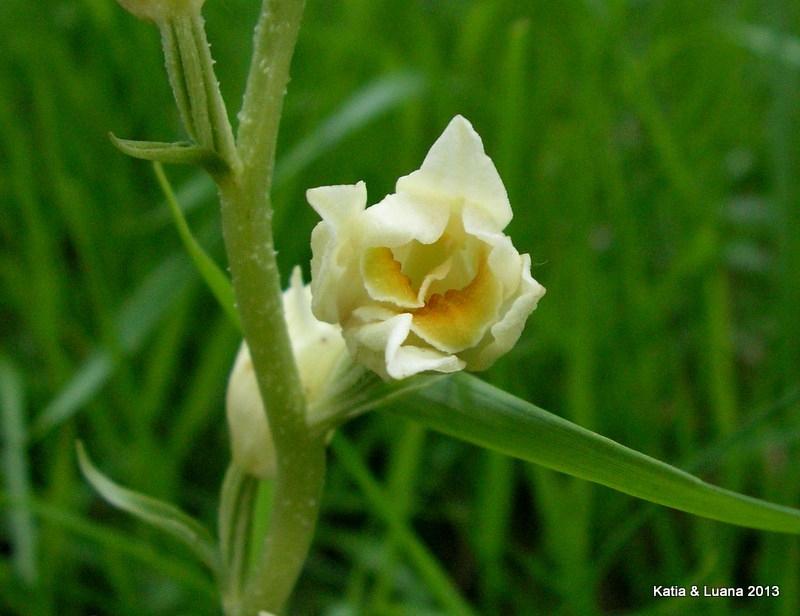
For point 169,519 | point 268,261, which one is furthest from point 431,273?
point 169,519

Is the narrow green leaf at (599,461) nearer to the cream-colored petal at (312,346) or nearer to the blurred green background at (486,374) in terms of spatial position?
the cream-colored petal at (312,346)

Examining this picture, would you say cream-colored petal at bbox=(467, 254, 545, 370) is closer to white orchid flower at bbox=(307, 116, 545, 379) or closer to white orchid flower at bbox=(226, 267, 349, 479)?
white orchid flower at bbox=(307, 116, 545, 379)

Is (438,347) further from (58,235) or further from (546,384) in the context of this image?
(58,235)

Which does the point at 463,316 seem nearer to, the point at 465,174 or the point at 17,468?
the point at 465,174

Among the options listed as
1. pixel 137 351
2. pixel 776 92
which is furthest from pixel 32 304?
pixel 776 92

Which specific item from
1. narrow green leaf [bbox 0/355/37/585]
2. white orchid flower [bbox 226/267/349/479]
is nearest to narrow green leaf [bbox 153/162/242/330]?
white orchid flower [bbox 226/267/349/479]

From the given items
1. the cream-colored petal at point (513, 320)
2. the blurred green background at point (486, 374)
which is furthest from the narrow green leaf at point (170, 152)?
→ the blurred green background at point (486, 374)

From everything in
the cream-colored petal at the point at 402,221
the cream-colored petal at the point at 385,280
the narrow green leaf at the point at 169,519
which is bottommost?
the narrow green leaf at the point at 169,519
